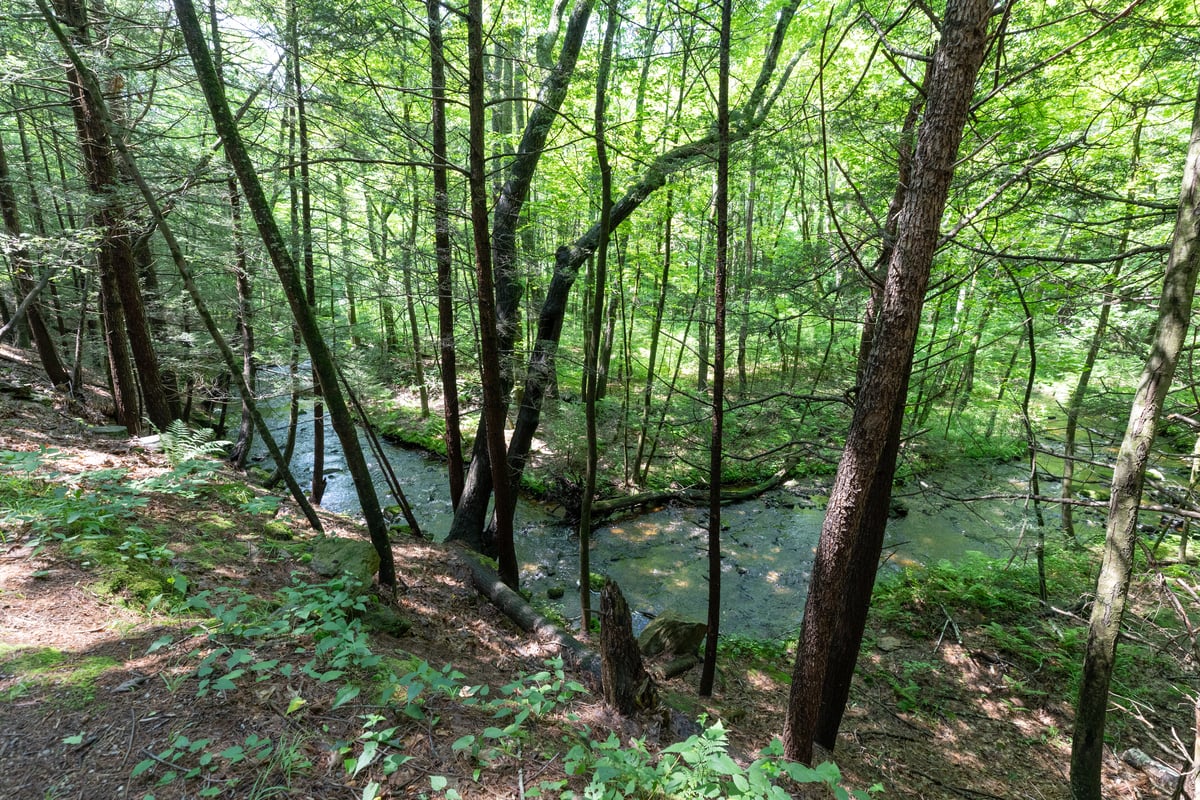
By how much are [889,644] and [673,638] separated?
9.86 feet

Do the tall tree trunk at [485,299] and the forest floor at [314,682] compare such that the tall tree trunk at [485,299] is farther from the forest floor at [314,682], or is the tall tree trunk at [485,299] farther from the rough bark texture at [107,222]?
the rough bark texture at [107,222]

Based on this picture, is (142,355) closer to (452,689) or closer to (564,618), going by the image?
(564,618)

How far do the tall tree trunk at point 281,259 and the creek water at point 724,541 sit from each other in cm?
382

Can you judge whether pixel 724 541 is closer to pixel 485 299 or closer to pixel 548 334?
pixel 548 334

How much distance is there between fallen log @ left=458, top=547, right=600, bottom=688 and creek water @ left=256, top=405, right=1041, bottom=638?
1573 mm

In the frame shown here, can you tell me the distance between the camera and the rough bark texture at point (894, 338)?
274 centimetres

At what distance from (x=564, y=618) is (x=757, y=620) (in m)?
3.00

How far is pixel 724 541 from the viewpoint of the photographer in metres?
9.59

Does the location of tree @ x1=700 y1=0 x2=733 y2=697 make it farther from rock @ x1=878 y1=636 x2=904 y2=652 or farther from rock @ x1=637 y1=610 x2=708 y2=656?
rock @ x1=878 y1=636 x2=904 y2=652

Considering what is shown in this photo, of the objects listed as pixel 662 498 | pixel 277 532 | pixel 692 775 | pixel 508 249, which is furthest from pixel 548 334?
pixel 692 775

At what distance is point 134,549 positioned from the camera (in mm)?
3969

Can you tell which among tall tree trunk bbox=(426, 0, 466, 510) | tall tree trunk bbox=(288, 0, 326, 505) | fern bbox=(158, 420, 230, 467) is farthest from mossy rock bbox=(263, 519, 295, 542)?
tall tree trunk bbox=(426, 0, 466, 510)

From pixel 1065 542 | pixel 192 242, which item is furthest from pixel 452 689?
pixel 192 242

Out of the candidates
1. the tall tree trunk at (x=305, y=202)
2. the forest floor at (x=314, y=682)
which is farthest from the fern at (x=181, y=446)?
the tall tree trunk at (x=305, y=202)
